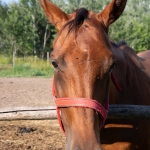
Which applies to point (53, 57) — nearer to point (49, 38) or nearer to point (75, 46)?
point (75, 46)

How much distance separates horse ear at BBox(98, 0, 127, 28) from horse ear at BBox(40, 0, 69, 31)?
0.33 meters

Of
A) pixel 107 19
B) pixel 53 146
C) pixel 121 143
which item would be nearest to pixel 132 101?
pixel 121 143

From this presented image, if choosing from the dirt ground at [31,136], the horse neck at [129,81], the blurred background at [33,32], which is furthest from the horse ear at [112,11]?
the blurred background at [33,32]

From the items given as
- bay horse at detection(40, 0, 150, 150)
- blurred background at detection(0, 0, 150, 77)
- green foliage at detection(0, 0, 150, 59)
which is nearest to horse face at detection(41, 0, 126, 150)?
bay horse at detection(40, 0, 150, 150)

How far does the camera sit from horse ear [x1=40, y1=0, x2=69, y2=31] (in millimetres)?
2439

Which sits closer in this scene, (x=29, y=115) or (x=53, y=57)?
(x=53, y=57)

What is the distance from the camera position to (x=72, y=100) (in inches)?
76.2

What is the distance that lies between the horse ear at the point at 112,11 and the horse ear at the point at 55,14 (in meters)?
0.33

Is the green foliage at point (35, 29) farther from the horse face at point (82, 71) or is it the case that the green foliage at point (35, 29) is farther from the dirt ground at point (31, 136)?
the horse face at point (82, 71)

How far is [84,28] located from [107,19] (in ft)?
1.12

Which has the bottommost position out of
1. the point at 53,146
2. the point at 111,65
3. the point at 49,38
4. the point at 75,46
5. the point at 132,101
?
the point at 49,38

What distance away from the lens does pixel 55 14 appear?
2482mm

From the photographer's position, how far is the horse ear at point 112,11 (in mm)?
2381

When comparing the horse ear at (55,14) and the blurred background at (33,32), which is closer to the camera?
the horse ear at (55,14)
